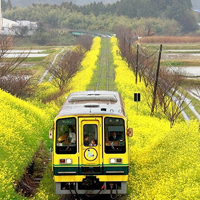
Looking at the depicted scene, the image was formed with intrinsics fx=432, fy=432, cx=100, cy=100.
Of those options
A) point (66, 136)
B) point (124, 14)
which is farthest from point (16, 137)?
point (124, 14)

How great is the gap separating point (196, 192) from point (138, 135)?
31.1 feet

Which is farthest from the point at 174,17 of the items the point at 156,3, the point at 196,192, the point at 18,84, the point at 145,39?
the point at 196,192

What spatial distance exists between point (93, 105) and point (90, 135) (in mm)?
1115

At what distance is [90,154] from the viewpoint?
12297 millimetres

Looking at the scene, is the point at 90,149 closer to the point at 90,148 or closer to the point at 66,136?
the point at 90,148

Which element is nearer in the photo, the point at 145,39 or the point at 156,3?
the point at 145,39

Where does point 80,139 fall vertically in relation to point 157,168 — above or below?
above

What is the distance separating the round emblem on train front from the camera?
40.3ft

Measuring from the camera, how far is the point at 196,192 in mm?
10234

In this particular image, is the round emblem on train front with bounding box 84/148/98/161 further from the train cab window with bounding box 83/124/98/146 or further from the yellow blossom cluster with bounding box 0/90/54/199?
the yellow blossom cluster with bounding box 0/90/54/199

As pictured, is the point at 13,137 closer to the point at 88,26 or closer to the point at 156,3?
the point at 88,26

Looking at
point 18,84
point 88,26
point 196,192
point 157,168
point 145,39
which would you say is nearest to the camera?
point 196,192

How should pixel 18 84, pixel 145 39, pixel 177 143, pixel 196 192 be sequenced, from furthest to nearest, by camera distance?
pixel 145 39 < pixel 18 84 < pixel 177 143 < pixel 196 192

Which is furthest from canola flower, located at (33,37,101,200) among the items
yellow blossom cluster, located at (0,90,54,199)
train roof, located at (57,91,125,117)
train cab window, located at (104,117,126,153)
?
train roof, located at (57,91,125,117)
